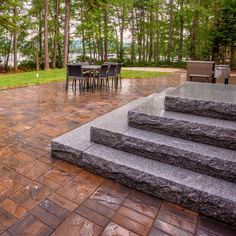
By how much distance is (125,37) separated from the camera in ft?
68.5

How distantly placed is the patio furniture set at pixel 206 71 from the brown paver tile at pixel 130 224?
493 centimetres

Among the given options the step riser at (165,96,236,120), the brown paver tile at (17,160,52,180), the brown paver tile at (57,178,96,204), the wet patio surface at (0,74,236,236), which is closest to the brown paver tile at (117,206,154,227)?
the wet patio surface at (0,74,236,236)

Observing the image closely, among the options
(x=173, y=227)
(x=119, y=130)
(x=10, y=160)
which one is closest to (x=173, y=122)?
(x=119, y=130)

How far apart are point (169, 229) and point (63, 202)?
2.75ft

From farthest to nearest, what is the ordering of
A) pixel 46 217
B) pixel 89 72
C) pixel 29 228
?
1. pixel 89 72
2. pixel 46 217
3. pixel 29 228

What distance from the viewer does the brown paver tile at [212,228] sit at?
1591 mm

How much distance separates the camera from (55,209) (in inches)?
68.6

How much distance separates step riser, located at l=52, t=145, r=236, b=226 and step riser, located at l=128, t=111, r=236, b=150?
62 cm

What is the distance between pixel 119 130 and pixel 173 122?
1.91ft

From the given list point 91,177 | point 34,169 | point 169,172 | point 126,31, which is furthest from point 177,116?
point 126,31

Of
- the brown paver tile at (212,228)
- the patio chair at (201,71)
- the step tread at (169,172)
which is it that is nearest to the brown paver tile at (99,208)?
the step tread at (169,172)

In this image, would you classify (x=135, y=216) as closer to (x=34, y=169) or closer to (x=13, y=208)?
(x=13, y=208)

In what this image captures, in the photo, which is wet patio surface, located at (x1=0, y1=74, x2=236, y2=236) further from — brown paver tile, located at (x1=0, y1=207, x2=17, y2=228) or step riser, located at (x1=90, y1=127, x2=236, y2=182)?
step riser, located at (x1=90, y1=127, x2=236, y2=182)

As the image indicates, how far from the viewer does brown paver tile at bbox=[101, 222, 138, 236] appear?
1.53 meters
